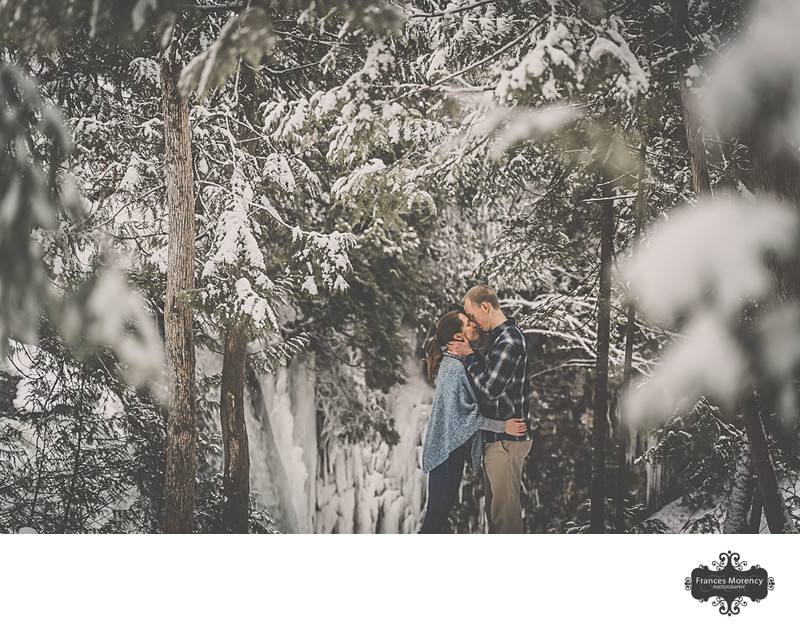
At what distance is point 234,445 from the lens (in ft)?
7.97

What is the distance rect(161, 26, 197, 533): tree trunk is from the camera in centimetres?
236

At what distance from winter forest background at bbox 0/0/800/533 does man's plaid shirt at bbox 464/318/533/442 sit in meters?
0.08

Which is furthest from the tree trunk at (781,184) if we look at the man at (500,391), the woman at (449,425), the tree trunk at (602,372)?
the woman at (449,425)

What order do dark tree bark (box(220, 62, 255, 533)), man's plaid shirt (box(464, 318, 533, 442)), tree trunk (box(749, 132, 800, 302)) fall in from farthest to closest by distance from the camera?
dark tree bark (box(220, 62, 255, 533)), man's plaid shirt (box(464, 318, 533, 442)), tree trunk (box(749, 132, 800, 302))

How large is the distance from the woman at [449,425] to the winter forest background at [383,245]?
8 cm

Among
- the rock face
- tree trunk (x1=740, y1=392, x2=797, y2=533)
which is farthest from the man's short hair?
tree trunk (x1=740, y1=392, x2=797, y2=533)

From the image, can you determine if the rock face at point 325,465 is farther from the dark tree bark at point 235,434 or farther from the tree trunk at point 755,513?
the tree trunk at point 755,513

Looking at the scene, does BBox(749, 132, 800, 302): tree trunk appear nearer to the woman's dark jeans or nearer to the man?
the man

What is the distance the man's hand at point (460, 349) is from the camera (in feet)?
7.58

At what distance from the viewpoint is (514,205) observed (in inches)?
92.8

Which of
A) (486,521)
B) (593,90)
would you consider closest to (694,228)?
(593,90)
